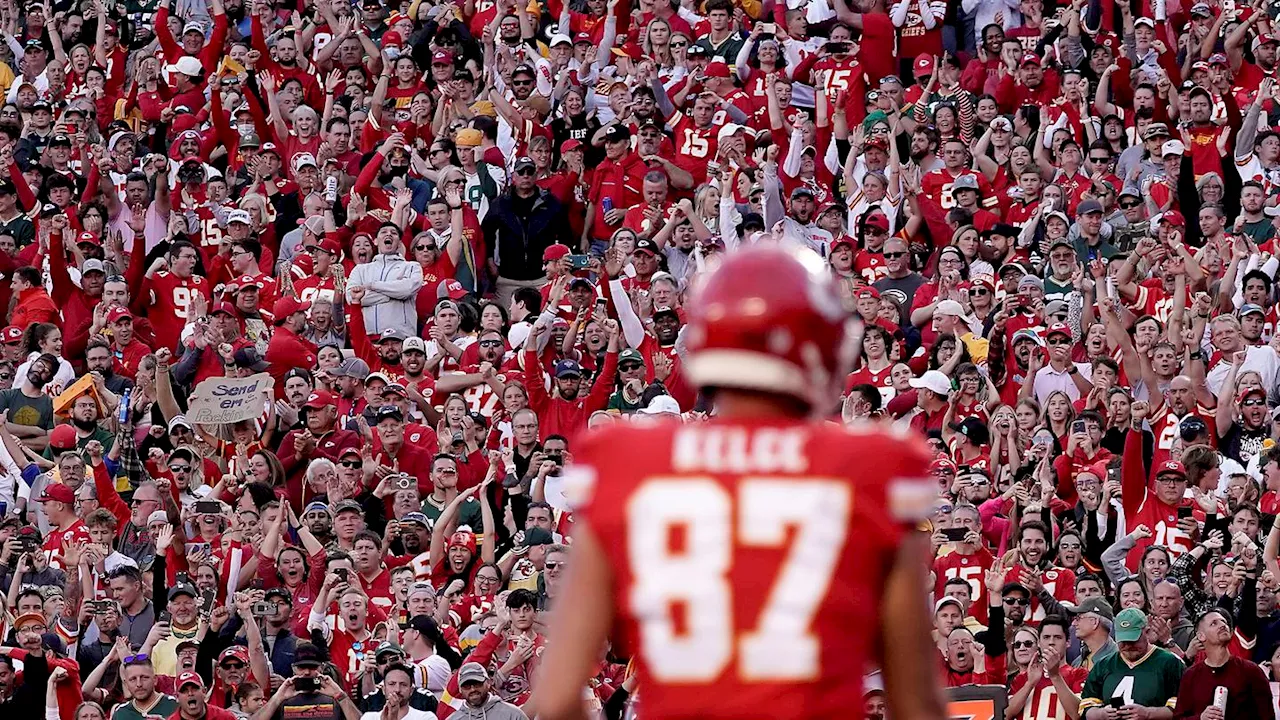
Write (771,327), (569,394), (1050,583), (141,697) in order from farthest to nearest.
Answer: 1. (569,394)
2. (1050,583)
3. (141,697)
4. (771,327)

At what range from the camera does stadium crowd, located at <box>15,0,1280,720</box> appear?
1352 centimetres

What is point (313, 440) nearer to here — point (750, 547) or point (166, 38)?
point (166, 38)

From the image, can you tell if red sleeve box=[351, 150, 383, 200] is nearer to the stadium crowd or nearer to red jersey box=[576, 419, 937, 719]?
the stadium crowd

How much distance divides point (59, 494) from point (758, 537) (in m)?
12.9

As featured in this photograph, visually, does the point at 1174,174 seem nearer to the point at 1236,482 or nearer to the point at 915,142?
the point at 915,142

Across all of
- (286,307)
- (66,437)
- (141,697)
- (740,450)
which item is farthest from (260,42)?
(740,450)

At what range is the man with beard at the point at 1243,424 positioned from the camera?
14922mm

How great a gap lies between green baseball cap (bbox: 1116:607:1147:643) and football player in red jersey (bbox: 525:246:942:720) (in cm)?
887

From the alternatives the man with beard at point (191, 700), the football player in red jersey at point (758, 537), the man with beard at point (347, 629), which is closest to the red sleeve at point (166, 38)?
the man with beard at point (347, 629)

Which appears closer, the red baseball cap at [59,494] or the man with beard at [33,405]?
the red baseball cap at [59,494]

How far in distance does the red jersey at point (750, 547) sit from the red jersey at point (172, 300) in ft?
50.2

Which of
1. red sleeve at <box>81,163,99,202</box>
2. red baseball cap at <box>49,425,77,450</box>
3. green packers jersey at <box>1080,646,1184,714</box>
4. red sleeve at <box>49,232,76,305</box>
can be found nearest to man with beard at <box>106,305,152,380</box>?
red sleeve at <box>49,232,76,305</box>

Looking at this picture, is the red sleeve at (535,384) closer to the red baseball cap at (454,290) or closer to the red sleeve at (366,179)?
the red baseball cap at (454,290)

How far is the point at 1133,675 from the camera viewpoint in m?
12.3
